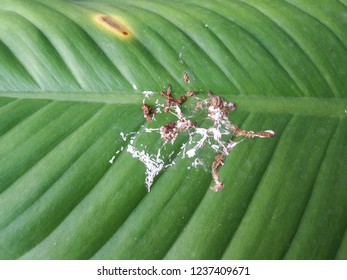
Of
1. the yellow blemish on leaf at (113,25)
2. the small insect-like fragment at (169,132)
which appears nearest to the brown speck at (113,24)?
the yellow blemish on leaf at (113,25)

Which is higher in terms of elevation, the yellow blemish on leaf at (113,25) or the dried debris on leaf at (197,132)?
the yellow blemish on leaf at (113,25)

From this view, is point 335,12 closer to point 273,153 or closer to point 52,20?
point 273,153

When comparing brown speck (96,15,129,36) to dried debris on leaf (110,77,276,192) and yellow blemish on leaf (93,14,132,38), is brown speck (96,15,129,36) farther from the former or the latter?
dried debris on leaf (110,77,276,192)

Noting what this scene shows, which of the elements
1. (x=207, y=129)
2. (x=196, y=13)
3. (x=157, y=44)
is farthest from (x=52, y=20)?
(x=207, y=129)

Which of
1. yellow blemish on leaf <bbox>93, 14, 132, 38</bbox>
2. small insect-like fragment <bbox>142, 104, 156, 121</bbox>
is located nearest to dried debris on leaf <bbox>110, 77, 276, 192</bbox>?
small insect-like fragment <bbox>142, 104, 156, 121</bbox>

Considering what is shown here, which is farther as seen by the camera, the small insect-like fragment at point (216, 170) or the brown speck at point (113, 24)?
the brown speck at point (113, 24)

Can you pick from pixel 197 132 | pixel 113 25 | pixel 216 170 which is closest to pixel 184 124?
pixel 197 132

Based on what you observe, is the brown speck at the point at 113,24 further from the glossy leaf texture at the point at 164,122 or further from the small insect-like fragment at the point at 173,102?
the small insect-like fragment at the point at 173,102
